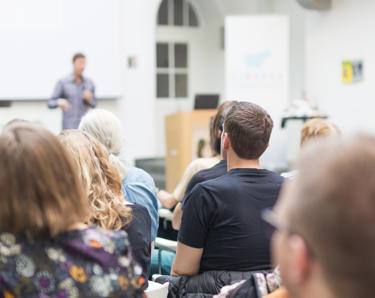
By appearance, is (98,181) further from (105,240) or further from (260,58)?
(260,58)

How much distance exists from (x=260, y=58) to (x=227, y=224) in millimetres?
5458

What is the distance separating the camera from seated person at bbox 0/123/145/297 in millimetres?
1184

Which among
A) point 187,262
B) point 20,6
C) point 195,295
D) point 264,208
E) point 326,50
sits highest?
point 20,6

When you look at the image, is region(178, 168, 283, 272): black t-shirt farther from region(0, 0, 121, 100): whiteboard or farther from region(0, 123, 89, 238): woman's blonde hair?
region(0, 0, 121, 100): whiteboard

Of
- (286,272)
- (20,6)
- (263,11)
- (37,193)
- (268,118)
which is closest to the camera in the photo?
(286,272)

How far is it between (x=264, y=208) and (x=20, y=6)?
254 inches

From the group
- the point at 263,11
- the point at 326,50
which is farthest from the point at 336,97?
the point at 263,11

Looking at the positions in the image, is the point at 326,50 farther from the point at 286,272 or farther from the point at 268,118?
the point at 286,272

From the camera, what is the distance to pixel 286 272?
2.66 feet

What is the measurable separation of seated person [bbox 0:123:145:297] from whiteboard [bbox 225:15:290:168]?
593 cm

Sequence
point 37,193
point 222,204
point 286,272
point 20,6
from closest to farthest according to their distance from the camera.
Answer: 1. point 286,272
2. point 37,193
3. point 222,204
4. point 20,6

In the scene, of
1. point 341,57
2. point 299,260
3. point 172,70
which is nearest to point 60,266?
point 299,260

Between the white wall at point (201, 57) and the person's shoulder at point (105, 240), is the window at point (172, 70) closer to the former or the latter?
the white wall at point (201, 57)

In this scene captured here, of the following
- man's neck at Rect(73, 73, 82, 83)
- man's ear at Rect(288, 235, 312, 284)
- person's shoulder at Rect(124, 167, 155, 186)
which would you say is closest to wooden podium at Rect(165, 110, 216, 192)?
man's neck at Rect(73, 73, 82, 83)
